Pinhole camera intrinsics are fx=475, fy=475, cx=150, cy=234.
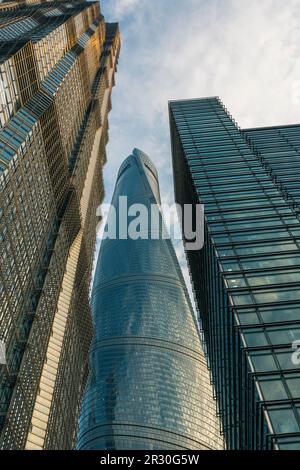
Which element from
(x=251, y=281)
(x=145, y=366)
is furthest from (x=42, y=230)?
(x=145, y=366)

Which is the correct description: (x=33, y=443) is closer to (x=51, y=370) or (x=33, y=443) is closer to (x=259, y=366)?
(x=51, y=370)

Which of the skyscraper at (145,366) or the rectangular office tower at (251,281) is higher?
the skyscraper at (145,366)

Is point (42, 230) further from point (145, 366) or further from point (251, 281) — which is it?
point (145, 366)

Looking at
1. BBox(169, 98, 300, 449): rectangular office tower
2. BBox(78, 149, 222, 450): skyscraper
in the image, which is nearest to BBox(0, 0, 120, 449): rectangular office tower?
BBox(78, 149, 222, 450): skyscraper

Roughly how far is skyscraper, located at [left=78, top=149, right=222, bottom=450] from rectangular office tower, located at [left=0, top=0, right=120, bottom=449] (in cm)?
1759

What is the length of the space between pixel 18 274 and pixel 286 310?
46805mm

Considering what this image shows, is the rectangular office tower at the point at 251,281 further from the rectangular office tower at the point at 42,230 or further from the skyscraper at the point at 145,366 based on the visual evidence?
the skyscraper at the point at 145,366

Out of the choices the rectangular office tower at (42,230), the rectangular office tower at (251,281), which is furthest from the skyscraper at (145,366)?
the rectangular office tower at (251,281)

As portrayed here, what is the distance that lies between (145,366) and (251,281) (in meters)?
120

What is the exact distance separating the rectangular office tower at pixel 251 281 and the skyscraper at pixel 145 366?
76641mm

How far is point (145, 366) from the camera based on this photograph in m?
150

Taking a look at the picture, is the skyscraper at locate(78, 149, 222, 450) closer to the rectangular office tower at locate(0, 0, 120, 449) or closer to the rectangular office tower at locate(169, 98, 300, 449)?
the rectangular office tower at locate(0, 0, 120, 449)

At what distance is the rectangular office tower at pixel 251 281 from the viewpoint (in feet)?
94.7
